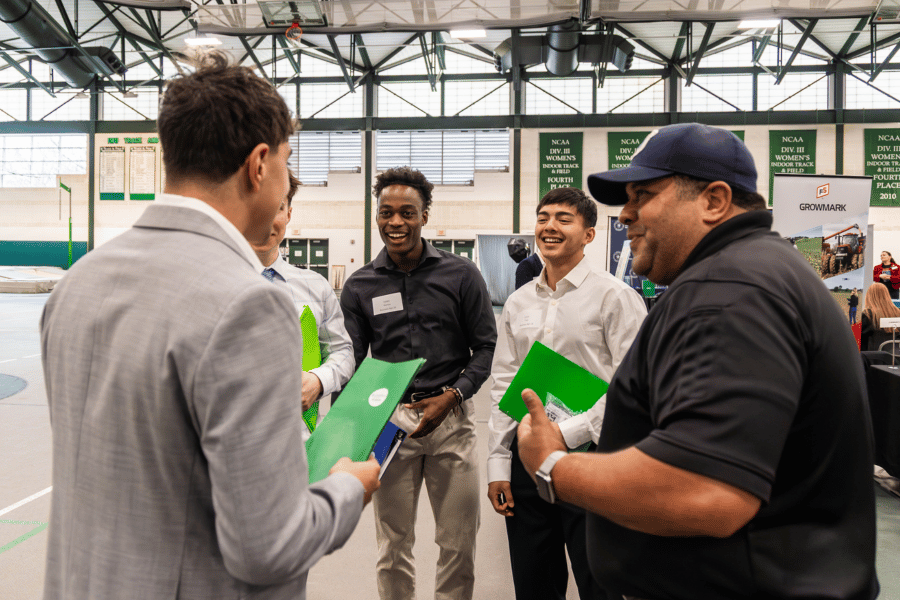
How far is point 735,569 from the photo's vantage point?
98 centimetres

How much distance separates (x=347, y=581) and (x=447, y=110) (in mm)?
16369

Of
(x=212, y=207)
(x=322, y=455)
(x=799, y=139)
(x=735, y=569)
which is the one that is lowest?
(x=735, y=569)

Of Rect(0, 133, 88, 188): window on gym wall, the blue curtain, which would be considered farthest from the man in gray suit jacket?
Rect(0, 133, 88, 188): window on gym wall

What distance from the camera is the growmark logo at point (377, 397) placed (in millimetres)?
1335

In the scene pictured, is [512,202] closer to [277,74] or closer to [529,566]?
[277,74]

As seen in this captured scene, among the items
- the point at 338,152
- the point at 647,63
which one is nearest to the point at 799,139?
the point at 647,63

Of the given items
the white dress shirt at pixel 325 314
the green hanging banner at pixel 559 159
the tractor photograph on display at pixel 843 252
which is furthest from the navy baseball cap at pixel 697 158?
the green hanging banner at pixel 559 159

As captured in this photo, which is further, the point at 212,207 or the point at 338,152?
the point at 338,152

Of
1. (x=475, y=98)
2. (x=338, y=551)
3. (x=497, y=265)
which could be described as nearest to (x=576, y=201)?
(x=338, y=551)

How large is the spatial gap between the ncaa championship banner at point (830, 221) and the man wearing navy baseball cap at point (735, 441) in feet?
14.3

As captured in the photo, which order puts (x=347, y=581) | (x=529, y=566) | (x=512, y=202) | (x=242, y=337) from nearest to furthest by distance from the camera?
(x=242, y=337)
(x=529, y=566)
(x=347, y=581)
(x=512, y=202)

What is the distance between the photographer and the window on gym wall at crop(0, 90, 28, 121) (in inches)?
734

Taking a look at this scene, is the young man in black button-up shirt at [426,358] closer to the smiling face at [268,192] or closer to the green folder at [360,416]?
the green folder at [360,416]

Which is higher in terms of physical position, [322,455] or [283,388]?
[283,388]
